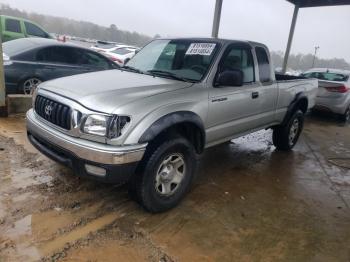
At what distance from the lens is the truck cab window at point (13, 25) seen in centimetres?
1184

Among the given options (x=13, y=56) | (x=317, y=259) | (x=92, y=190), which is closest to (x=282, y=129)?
(x=317, y=259)

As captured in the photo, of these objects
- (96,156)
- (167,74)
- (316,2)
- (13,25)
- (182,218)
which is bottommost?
(182,218)

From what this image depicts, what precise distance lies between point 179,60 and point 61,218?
2288mm

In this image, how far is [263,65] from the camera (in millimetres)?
5059

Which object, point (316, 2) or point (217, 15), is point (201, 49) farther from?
point (316, 2)

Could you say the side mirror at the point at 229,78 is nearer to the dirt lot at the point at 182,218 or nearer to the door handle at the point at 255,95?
the door handle at the point at 255,95

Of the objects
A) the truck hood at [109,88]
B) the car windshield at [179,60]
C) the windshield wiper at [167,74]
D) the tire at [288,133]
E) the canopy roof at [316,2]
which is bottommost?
the tire at [288,133]

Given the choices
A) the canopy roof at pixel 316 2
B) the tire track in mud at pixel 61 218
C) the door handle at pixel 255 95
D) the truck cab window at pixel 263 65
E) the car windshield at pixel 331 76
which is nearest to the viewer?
the tire track in mud at pixel 61 218

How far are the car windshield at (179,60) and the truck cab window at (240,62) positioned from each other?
0.21m

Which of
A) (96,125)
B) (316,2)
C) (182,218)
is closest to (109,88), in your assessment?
(96,125)

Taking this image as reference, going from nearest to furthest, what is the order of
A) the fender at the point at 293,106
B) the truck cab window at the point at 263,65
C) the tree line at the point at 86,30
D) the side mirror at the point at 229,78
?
the side mirror at the point at 229,78 < the truck cab window at the point at 263,65 < the fender at the point at 293,106 < the tree line at the point at 86,30

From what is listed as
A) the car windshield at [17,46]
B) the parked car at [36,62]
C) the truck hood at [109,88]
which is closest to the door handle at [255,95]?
the truck hood at [109,88]

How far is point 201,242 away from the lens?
10.3 feet

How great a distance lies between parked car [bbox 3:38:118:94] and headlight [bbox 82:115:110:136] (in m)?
4.51
